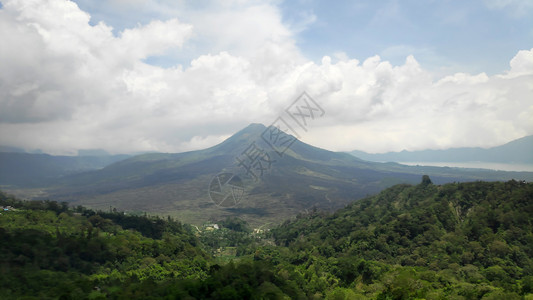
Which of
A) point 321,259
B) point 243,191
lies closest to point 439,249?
point 321,259

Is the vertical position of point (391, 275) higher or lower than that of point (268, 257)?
higher

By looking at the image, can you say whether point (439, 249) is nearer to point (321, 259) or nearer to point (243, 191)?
point (321, 259)

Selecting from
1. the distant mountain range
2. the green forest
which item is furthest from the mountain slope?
the distant mountain range

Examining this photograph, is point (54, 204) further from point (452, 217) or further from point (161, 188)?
point (161, 188)

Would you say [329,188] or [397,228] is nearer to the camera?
[397,228]

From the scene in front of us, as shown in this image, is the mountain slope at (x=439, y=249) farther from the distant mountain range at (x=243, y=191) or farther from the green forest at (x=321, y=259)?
the distant mountain range at (x=243, y=191)

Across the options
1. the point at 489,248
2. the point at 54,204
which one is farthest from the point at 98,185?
the point at 489,248

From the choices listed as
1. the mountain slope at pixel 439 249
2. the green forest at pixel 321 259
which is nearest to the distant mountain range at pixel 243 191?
the mountain slope at pixel 439 249

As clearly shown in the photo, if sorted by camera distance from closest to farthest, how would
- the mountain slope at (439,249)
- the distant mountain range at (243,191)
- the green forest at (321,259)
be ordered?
the green forest at (321,259) < the mountain slope at (439,249) < the distant mountain range at (243,191)
